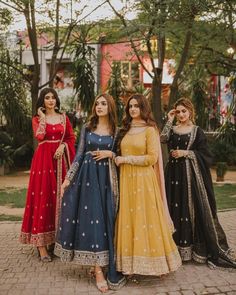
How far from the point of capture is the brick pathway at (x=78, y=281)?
14.0 ft

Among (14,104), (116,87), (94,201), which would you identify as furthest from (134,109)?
(14,104)

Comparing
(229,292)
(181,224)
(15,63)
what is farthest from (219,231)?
(15,63)

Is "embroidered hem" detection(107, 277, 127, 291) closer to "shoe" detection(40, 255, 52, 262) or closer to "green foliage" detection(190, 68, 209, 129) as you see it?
"shoe" detection(40, 255, 52, 262)

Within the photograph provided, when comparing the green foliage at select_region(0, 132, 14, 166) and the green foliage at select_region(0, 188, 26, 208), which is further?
the green foliage at select_region(0, 132, 14, 166)

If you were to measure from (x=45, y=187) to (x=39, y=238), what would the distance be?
0.58 metres

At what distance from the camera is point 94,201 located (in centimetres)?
434

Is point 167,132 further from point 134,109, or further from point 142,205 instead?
point 142,205

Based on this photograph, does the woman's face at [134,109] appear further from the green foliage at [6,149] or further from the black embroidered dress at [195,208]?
the green foliage at [6,149]

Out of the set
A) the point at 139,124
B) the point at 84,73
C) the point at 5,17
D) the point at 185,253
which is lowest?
the point at 185,253

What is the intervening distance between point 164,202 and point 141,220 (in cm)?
37

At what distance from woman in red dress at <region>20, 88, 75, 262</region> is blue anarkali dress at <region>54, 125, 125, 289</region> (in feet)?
2.27

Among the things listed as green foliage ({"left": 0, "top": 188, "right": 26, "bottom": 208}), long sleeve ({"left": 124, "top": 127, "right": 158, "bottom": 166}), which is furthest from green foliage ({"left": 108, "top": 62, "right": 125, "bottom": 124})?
long sleeve ({"left": 124, "top": 127, "right": 158, "bottom": 166})

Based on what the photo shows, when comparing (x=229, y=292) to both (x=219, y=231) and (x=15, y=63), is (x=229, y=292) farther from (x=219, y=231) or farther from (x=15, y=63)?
(x=15, y=63)

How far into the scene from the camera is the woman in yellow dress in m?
4.24
